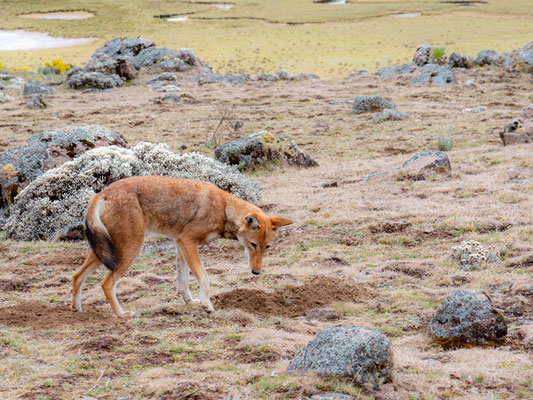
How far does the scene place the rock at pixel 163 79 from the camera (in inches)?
1229

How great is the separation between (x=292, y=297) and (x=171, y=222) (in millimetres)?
1780

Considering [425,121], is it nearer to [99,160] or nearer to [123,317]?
[99,160]

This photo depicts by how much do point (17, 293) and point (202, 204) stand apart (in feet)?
9.73

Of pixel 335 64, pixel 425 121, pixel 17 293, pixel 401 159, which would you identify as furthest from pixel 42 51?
pixel 17 293

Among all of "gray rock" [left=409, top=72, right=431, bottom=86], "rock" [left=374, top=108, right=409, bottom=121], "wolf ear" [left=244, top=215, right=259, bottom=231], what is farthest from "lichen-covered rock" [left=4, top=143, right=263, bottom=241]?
"gray rock" [left=409, top=72, right=431, bottom=86]

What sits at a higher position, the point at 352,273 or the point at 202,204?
the point at 202,204

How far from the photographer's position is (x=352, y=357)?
15.5 ft

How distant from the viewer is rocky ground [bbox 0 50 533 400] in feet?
16.0

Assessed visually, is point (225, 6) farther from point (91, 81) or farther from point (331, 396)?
point (331, 396)

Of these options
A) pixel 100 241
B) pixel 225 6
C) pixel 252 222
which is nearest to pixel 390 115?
pixel 252 222

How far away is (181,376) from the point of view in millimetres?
4961

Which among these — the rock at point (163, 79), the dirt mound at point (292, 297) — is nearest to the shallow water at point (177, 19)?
the rock at point (163, 79)

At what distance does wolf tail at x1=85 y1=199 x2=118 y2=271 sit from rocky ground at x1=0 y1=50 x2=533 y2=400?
69 cm

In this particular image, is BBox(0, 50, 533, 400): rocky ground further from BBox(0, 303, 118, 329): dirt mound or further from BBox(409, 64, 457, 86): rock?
BBox(409, 64, 457, 86): rock
